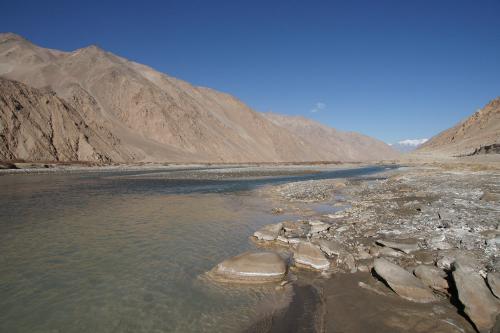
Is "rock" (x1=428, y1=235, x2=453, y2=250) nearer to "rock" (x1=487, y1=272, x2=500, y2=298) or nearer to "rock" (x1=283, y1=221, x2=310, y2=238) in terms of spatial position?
"rock" (x1=487, y1=272, x2=500, y2=298)

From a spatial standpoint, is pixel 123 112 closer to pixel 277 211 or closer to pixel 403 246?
pixel 277 211

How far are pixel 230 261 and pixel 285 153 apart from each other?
130 metres

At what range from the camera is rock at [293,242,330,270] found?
8.13 metres

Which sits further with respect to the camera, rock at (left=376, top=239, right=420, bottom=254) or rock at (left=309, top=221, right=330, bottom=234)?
rock at (left=309, top=221, right=330, bottom=234)

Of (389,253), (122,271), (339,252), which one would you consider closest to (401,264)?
(389,253)

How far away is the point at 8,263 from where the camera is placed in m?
8.62

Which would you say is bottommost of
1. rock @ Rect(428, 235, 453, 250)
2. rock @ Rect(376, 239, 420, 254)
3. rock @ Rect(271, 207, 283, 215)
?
rock @ Rect(271, 207, 283, 215)

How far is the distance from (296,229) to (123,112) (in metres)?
93.8

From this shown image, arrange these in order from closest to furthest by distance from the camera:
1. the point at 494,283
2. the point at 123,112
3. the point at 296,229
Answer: the point at 494,283, the point at 296,229, the point at 123,112

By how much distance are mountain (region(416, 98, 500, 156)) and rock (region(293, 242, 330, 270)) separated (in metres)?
57.5

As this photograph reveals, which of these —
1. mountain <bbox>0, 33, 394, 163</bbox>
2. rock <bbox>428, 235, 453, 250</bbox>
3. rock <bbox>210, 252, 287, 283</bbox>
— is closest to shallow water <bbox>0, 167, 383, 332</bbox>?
rock <bbox>210, 252, 287, 283</bbox>

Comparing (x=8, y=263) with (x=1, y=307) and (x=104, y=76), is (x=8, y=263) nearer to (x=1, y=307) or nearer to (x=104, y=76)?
(x=1, y=307)

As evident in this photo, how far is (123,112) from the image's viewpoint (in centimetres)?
9550

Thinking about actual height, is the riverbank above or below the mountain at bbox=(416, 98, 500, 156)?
below
